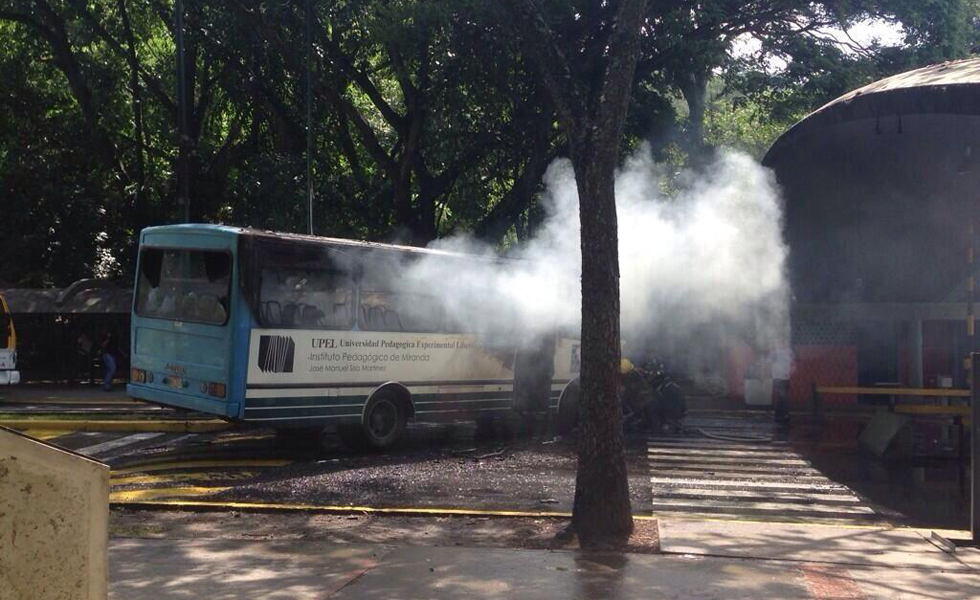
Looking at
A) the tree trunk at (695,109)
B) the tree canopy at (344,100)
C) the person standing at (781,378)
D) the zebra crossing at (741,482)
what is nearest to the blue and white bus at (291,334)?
the zebra crossing at (741,482)

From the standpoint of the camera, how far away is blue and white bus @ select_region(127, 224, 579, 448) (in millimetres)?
11625

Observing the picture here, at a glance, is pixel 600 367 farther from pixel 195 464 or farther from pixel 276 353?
pixel 195 464

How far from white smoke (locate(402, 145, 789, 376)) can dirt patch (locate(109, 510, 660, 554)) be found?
224 inches

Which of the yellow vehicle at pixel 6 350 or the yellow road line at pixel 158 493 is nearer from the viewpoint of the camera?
the yellow road line at pixel 158 493

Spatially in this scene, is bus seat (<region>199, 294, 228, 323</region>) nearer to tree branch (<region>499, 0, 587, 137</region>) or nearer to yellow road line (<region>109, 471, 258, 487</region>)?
yellow road line (<region>109, 471, 258, 487</region>)

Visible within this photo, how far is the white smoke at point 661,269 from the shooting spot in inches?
581

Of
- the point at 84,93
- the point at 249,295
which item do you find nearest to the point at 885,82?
the point at 249,295

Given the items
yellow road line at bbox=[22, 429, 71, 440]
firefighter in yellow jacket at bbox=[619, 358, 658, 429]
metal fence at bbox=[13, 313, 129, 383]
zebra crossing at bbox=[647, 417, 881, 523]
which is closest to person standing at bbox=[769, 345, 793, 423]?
zebra crossing at bbox=[647, 417, 881, 523]

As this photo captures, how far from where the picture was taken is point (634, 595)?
20.3ft

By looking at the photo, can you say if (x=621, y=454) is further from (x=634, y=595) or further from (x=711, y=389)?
(x=711, y=389)

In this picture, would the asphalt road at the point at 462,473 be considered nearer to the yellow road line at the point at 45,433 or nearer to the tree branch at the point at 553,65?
the yellow road line at the point at 45,433

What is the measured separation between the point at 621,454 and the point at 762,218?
9.73m

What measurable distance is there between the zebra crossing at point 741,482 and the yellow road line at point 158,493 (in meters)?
4.34

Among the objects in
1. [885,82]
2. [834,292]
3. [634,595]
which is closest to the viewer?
[634,595]
